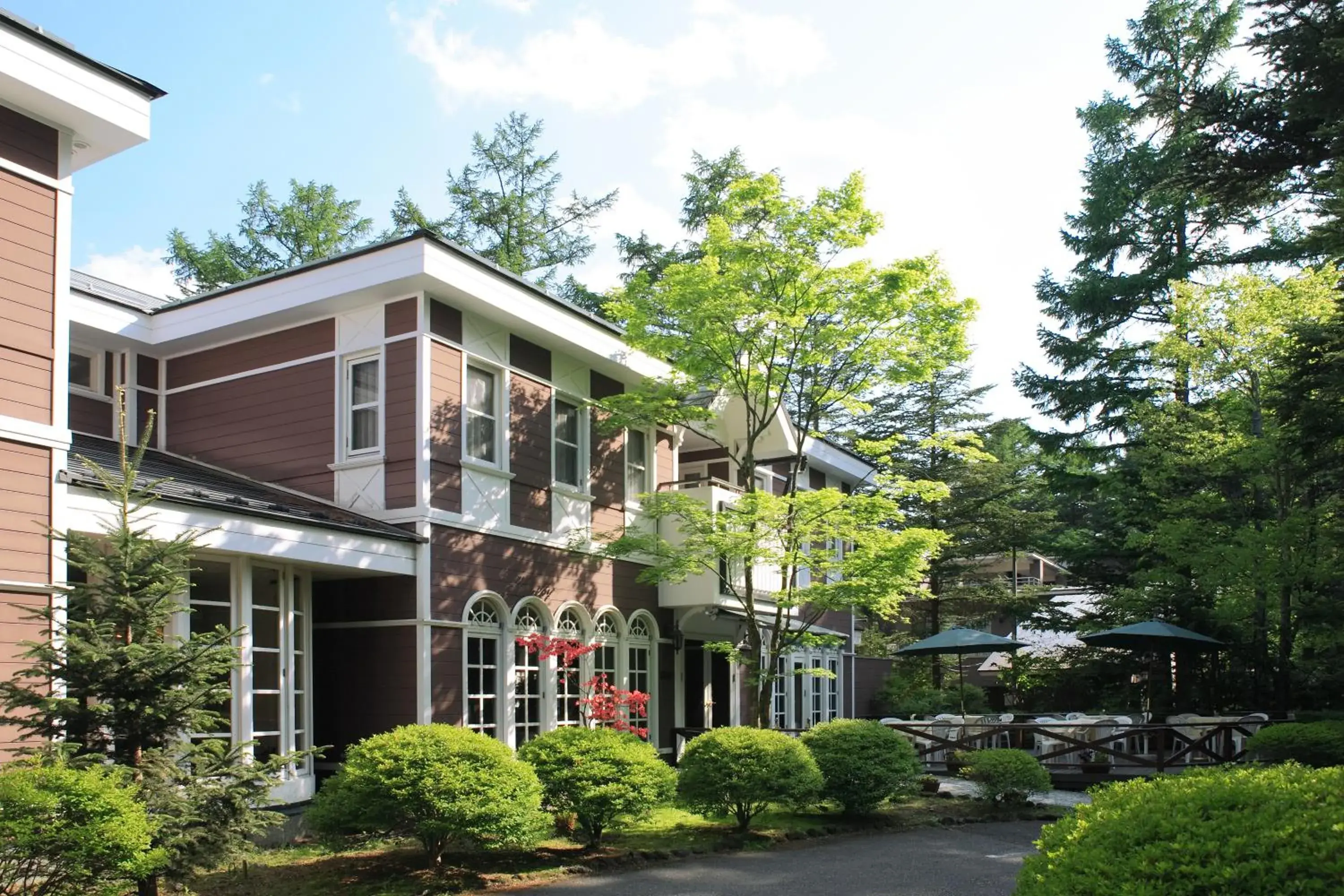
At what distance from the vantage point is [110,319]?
611 inches

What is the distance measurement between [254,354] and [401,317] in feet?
8.83

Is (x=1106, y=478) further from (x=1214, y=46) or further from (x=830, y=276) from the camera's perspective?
(x=830, y=276)

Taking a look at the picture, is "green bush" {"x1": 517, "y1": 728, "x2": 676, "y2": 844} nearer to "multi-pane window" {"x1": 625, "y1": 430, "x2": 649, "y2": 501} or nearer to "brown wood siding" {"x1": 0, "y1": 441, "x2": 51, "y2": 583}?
"brown wood siding" {"x1": 0, "y1": 441, "x2": 51, "y2": 583}

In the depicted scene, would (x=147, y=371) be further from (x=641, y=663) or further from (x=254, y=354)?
(x=641, y=663)

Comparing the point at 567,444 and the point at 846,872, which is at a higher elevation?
the point at 567,444

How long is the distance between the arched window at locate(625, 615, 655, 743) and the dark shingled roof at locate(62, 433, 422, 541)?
535 centimetres

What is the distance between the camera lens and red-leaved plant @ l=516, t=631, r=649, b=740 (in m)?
13.8

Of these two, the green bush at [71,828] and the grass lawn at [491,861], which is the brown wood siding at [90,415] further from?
the green bush at [71,828]

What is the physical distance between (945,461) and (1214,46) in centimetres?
1311

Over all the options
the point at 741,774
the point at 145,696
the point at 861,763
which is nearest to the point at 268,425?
the point at 741,774

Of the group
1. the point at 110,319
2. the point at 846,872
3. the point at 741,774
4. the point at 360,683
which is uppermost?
the point at 110,319

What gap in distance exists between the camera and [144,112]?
1059 cm

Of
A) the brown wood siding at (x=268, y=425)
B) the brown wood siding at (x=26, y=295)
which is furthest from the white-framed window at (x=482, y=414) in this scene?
the brown wood siding at (x=26, y=295)

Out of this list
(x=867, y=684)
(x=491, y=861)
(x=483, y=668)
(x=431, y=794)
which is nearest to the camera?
(x=431, y=794)
